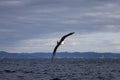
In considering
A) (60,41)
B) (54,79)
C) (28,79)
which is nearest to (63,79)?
(54,79)

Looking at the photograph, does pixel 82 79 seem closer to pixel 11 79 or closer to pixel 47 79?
pixel 47 79

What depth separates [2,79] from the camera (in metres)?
62.3

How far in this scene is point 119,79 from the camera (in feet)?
215

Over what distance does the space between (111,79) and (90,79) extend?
347 cm

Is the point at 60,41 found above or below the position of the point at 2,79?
above

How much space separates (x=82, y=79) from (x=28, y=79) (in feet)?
29.9

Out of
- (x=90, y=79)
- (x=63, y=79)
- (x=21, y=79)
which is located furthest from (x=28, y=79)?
(x=90, y=79)

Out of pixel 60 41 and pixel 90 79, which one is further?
pixel 90 79

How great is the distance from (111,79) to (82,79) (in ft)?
15.6

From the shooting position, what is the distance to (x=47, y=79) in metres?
64.3

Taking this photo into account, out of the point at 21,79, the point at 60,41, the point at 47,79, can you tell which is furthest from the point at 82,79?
the point at 60,41

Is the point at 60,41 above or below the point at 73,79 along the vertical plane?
above

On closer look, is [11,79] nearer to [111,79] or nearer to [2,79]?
[2,79]

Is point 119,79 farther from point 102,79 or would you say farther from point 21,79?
point 21,79
